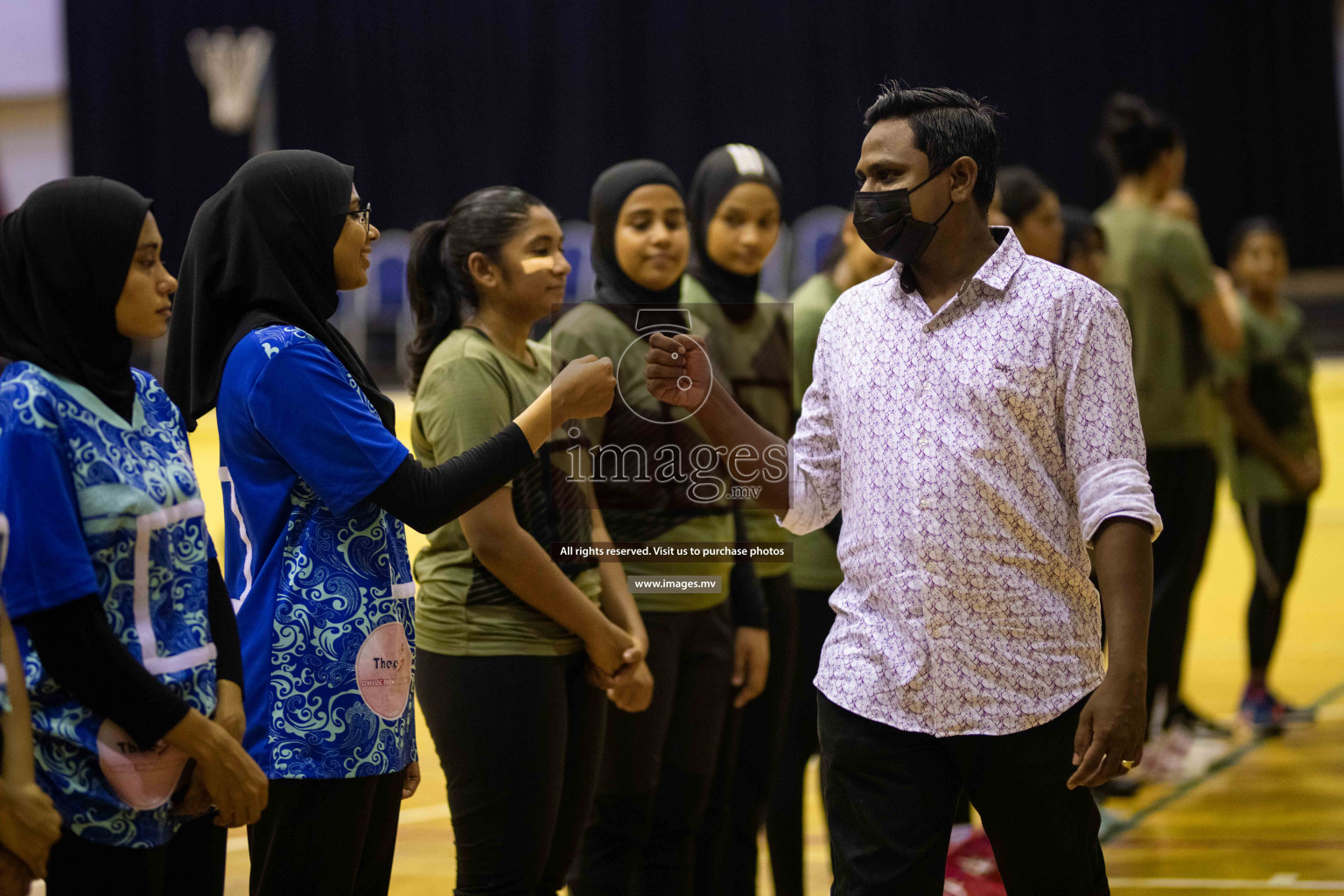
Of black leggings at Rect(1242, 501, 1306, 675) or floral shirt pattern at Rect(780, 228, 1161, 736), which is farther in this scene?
black leggings at Rect(1242, 501, 1306, 675)

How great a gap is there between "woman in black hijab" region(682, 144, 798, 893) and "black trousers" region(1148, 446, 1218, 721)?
1554mm

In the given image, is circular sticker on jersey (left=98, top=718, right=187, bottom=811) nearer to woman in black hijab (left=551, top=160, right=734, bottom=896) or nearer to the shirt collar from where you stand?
woman in black hijab (left=551, top=160, right=734, bottom=896)

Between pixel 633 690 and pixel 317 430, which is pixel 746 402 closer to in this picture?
pixel 633 690

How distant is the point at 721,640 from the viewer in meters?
2.61

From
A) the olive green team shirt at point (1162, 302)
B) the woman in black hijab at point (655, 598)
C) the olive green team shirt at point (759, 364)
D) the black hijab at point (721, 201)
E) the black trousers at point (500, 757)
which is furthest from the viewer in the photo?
the olive green team shirt at point (1162, 302)

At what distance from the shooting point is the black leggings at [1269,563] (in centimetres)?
480

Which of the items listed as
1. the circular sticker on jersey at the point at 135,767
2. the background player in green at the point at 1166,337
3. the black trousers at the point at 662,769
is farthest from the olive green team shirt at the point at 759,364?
the background player in green at the point at 1166,337

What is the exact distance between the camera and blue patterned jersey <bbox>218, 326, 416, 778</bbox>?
68.4 inches

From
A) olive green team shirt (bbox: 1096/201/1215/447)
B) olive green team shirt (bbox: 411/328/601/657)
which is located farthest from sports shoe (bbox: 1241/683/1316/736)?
olive green team shirt (bbox: 411/328/601/657)

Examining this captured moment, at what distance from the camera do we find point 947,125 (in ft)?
5.83

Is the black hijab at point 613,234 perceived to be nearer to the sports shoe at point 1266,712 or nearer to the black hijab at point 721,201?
the black hijab at point 721,201

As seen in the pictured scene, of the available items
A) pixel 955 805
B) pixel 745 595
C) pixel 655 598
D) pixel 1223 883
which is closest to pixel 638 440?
pixel 655 598

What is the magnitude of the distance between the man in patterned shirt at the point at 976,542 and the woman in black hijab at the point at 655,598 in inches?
25.4

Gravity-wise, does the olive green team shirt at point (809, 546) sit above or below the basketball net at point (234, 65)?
below
